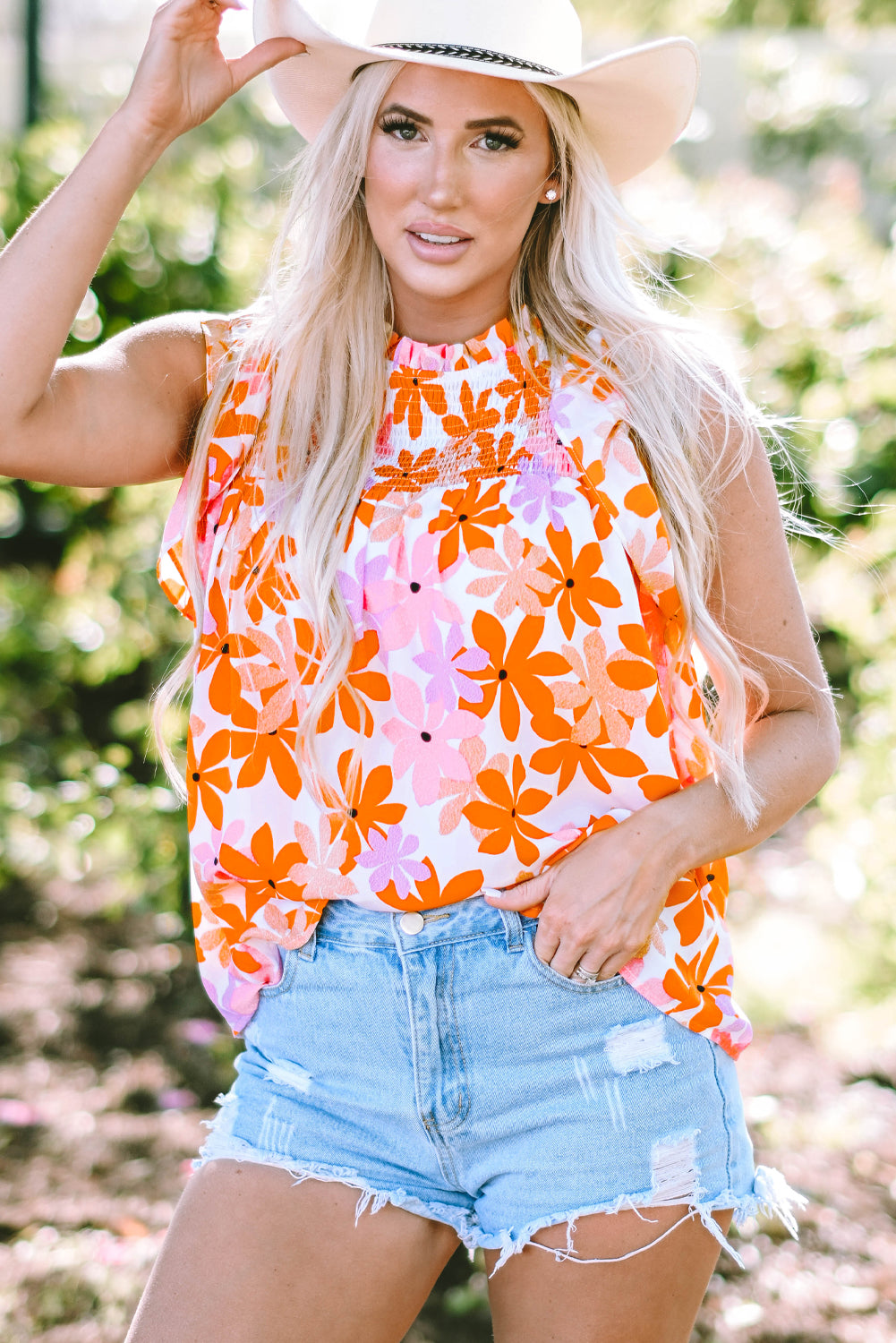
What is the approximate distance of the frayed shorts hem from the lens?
167cm

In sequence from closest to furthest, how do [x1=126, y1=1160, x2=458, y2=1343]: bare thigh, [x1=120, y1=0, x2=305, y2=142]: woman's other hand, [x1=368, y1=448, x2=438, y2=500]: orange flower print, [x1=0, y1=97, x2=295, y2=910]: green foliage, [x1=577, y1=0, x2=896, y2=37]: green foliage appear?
[x1=126, y1=1160, x2=458, y2=1343]: bare thigh → [x1=120, y1=0, x2=305, y2=142]: woman's other hand → [x1=368, y1=448, x2=438, y2=500]: orange flower print → [x1=0, y1=97, x2=295, y2=910]: green foliage → [x1=577, y1=0, x2=896, y2=37]: green foliage

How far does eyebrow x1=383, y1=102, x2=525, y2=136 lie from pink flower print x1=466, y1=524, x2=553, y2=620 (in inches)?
22.8

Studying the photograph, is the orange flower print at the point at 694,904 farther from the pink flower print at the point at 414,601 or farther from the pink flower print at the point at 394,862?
the pink flower print at the point at 414,601

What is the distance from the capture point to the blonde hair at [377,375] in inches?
69.9

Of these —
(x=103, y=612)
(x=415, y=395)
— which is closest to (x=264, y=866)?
(x=415, y=395)

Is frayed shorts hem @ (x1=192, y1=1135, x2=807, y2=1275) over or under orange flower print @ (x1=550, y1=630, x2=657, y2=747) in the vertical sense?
under

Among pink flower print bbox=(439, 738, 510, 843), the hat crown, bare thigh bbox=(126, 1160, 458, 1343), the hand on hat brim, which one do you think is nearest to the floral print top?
pink flower print bbox=(439, 738, 510, 843)

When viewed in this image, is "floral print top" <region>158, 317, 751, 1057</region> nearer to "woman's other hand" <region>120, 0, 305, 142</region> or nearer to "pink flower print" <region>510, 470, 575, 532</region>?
"pink flower print" <region>510, 470, 575, 532</region>

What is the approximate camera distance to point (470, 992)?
1684mm

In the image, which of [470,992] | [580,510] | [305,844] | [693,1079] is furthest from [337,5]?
[693,1079]

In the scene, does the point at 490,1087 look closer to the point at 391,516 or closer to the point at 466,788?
the point at 466,788

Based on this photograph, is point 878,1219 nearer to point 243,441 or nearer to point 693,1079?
point 693,1079

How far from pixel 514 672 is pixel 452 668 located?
0.08 metres

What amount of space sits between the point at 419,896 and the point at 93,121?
17.5 feet
